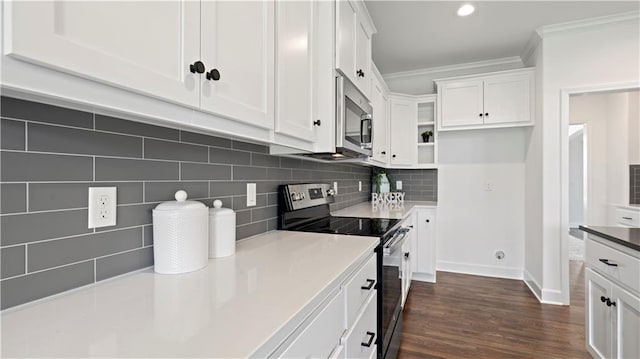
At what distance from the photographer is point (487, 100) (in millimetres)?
3330

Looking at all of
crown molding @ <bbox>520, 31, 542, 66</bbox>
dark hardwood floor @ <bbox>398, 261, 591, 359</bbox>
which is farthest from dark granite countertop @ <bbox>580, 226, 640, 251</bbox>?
crown molding @ <bbox>520, 31, 542, 66</bbox>

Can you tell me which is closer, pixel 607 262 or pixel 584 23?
pixel 607 262

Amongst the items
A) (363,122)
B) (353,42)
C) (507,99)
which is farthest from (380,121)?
(507,99)

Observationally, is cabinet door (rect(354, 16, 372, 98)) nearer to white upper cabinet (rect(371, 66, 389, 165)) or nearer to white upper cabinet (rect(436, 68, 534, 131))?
white upper cabinet (rect(371, 66, 389, 165))

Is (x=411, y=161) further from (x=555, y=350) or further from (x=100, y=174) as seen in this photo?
(x=100, y=174)

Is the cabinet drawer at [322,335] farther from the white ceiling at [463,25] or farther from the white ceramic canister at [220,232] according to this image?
the white ceiling at [463,25]

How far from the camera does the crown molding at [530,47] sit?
2910 mm

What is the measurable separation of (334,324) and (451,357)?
153 centimetres

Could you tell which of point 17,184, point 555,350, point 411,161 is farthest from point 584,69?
point 17,184

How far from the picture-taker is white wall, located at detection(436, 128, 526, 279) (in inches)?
138

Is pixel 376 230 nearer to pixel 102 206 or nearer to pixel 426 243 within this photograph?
pixel 102 206

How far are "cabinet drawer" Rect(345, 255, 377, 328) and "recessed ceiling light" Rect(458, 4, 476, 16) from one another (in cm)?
225

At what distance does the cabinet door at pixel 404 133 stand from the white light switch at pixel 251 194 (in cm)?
251

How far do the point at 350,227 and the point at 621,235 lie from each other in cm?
144
